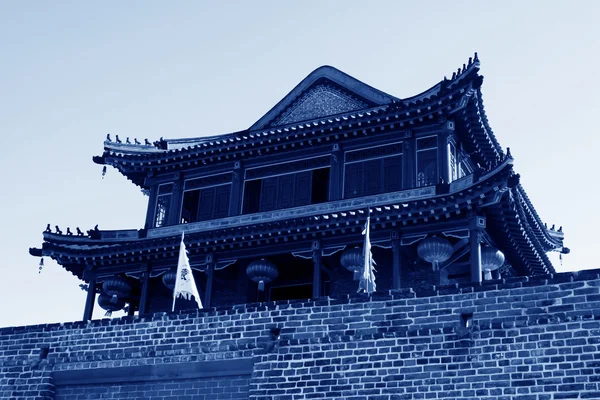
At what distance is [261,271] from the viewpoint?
2111 centimetres

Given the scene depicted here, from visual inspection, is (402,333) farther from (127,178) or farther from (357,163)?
(127,178)

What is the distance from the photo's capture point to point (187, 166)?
2397 cm

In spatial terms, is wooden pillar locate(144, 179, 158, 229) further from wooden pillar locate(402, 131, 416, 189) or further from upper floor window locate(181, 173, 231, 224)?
wooden pillar locate(402, 131, 416, 189)

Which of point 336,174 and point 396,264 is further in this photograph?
point 336,174

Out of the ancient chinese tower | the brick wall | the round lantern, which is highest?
the ancient chinese tower

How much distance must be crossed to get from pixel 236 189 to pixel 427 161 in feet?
18.4

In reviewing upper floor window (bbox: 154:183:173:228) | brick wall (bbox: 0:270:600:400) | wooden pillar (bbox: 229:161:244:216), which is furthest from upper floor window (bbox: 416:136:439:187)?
upper floor window (bbox: 154:183:173:228)

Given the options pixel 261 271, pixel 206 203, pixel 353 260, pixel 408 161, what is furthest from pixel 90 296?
pixel 408 161

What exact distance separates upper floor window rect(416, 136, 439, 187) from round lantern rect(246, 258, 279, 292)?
14.5 ft

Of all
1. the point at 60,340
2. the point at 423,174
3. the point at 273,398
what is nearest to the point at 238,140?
the point at 423,174

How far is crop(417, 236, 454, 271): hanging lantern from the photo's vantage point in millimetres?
19109

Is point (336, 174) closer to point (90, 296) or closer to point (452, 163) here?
point (452, 163)

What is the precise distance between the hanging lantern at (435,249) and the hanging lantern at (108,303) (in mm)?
9624

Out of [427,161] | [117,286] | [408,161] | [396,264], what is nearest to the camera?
[396,264]
